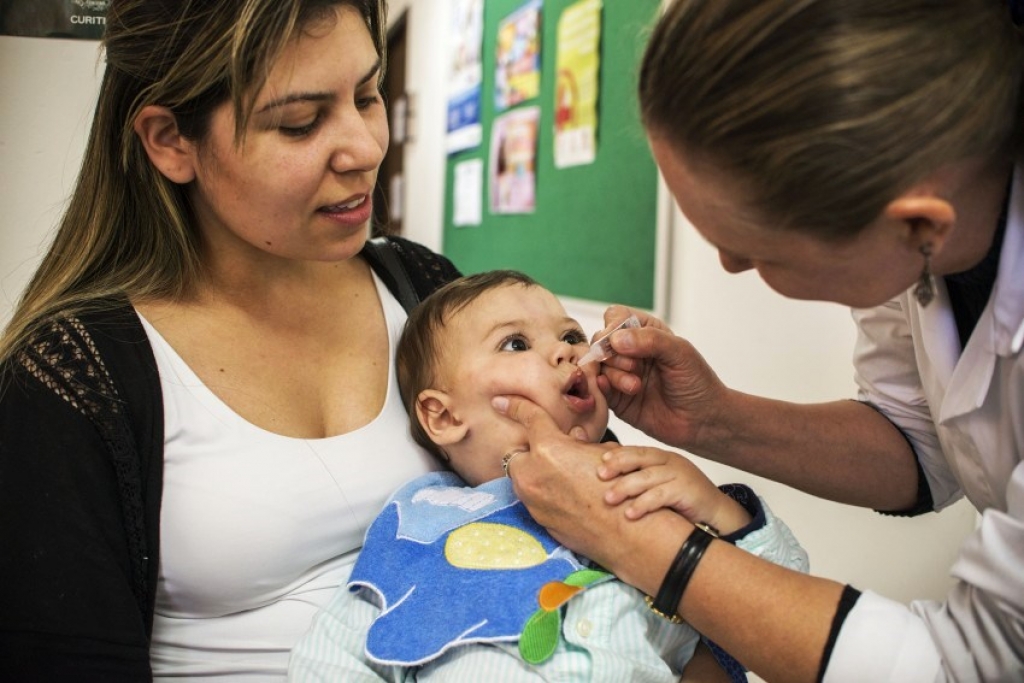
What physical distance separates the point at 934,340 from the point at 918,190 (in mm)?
375

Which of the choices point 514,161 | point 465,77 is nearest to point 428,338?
point 514,161

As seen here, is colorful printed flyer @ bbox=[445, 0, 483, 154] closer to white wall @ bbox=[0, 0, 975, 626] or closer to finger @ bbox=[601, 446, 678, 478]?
white wall @ bbox=[0, 0, 975, 626]

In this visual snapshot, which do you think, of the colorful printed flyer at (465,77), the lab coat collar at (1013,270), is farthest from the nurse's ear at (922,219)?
the colorful printed flyer at (465,77)

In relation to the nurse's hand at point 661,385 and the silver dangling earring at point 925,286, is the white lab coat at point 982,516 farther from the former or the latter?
the nurse's hand at point 661,385

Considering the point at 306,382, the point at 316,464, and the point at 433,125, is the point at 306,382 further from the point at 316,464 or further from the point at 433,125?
A: the point at 433,125

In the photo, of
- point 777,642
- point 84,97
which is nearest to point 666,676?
point 777,642

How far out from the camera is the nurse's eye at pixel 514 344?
4.50ft

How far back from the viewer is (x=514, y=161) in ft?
10.3

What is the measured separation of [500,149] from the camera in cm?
326

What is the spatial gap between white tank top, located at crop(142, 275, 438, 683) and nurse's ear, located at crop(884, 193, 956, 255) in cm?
84

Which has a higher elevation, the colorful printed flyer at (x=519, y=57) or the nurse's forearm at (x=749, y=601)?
the colorful printed flyer at (x=519, y=57)

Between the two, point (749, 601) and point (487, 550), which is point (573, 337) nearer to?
point (487, 550)

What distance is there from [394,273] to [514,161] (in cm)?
171

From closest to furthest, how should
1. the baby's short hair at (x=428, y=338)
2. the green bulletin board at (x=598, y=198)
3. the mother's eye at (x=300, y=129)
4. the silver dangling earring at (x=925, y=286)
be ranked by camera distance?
the silver dangling earring at (x=925, y=286) < the mother's eye at (x=300, y=129) < the baby's short hair at (x=428, y=338) < the green bulletin board at (x=598, y=198)
